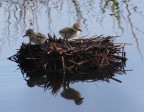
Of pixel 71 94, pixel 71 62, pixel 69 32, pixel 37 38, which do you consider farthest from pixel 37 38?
pixel 71 94

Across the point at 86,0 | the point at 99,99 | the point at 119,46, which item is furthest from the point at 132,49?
the point at 86,0

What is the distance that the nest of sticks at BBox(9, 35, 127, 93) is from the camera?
7430 mm

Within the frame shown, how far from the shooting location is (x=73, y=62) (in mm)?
7523

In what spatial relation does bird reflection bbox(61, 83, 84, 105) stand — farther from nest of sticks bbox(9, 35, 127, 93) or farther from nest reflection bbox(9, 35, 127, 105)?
nest of sticks bbox(9, 35, 127, 93)

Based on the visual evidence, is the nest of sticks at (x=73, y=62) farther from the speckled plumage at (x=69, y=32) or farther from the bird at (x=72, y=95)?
the bird at (x=72, y=95)

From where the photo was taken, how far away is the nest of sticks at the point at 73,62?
743 centimetres

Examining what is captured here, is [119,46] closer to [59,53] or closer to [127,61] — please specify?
[127,61]

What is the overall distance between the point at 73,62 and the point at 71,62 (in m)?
0.04

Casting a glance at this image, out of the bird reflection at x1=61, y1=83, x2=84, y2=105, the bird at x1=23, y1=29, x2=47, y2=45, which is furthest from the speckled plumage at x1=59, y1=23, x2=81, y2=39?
the bird reflection at x1=61, y1=83, x2=84, y2=105

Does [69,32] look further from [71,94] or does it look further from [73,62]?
[71,94]

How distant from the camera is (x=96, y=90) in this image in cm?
688

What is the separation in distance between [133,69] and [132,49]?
71cm

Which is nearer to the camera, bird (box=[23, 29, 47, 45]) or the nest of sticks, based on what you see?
the nest of sticks

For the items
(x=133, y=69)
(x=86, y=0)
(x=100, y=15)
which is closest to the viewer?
(x=133, y=69)
